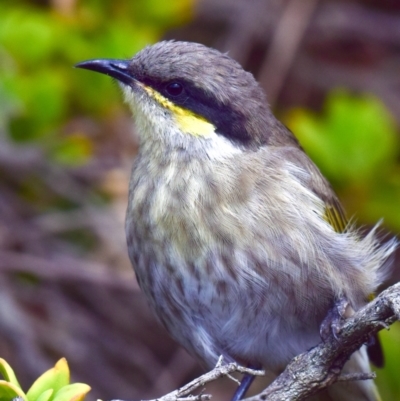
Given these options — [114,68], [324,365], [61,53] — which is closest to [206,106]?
[114,68]

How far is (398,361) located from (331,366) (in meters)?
1.87

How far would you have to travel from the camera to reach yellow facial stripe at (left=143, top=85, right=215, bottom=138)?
3.86 meters

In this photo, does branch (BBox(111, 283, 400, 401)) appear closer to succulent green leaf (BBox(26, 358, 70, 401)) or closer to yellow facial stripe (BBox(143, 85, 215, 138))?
succulent green leaf (BBox(26, 358, 70, 401))

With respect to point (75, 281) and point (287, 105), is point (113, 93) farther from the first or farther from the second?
point (287, 105)

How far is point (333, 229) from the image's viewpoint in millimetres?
3977

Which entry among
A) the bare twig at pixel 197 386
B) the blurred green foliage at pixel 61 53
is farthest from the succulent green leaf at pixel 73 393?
the blurred green foliage at pixel 61 53

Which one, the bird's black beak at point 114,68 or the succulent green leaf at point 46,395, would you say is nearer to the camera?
the succulent green leaf at point 46,395

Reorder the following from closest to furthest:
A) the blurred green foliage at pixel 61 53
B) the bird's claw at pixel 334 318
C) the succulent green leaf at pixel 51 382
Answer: the succulent green leaf at pixel 51 382, the bird's claw at pixel 334 318, the blurred green foliage at pixel 61 53

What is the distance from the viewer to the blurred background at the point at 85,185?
4996 mm

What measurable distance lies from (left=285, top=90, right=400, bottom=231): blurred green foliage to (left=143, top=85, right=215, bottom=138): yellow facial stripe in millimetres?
1332

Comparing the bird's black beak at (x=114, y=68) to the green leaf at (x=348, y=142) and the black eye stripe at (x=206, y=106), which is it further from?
the green leaf at (x=348, y=142)

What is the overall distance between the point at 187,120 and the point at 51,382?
62.1 inches

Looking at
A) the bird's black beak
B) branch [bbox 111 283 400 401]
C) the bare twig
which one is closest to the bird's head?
the bird's black beak

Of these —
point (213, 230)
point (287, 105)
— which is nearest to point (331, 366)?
point (213, 230)
